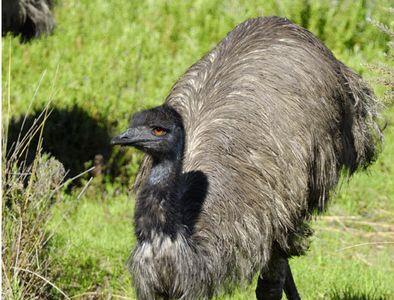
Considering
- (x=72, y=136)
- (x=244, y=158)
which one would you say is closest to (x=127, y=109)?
(x=72, y=136)

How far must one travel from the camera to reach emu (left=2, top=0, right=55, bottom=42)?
8.80 metres

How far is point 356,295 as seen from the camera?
6938 millimetres

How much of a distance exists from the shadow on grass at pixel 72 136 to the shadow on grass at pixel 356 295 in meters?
3.53

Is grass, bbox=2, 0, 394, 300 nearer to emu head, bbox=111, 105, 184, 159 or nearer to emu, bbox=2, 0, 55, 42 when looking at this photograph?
emu, bbox=2, 0, 55, 42

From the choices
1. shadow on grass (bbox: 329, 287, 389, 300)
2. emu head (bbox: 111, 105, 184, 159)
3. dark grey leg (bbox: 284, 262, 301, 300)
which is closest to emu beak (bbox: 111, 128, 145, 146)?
emu head (bbox: 111, 105, 184, 159)

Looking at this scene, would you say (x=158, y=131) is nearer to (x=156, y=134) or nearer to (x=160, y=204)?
(x=156, y=134)

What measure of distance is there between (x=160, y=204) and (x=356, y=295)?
96.1 inches

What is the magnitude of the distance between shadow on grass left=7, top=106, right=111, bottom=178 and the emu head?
15.3 feet

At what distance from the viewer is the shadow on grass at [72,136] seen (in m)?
9.92

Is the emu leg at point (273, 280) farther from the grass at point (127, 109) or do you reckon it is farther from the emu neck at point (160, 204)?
the emu neck at point (160, 204)

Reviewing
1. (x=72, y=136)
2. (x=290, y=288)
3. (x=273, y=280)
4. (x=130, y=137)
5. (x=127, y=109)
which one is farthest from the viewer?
(x=127, y=109)

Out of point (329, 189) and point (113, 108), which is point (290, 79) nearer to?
point (329, 189)

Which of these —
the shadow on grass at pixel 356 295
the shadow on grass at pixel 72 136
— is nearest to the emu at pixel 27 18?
the shadow on grass at pixel 72 136

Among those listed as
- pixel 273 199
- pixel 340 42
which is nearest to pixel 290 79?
pixel 273 199
